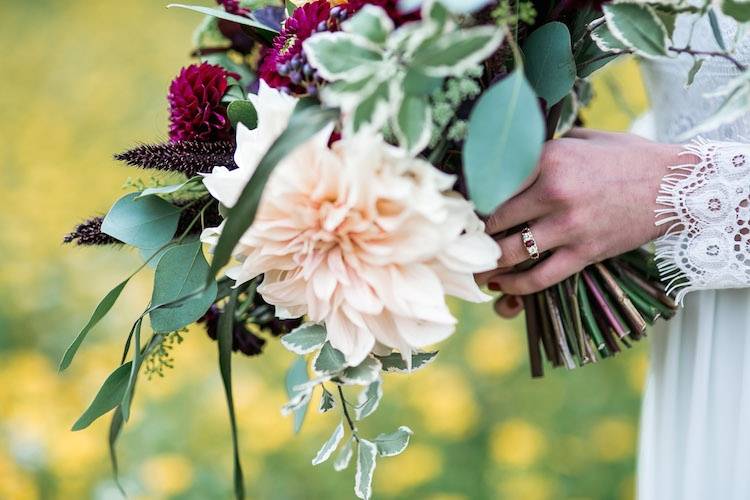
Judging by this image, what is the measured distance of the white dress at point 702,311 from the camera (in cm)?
81

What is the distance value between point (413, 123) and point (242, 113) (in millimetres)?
276

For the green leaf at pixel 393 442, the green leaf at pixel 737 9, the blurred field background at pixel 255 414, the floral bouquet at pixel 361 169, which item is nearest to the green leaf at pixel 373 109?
the floral bouquet at pixel 361 169

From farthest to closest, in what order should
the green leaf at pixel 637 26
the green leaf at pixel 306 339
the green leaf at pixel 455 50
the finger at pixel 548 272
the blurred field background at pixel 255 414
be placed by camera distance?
1. the blurred field background at pixel 255 414
2. the finger at pixel 548 272
3. the green leaf at pixel 306 339
4. the green leaf at pixel 637 26
5. the green leaf at pixel 455 50

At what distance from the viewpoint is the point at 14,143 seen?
311 centimetres

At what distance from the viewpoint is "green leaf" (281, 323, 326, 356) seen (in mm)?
714

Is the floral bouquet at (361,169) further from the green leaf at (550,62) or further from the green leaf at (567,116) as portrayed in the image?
the green leaf at (567,116)

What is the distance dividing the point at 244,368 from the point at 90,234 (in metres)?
1.32

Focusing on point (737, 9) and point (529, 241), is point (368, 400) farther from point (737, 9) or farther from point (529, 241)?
point (737, 9)

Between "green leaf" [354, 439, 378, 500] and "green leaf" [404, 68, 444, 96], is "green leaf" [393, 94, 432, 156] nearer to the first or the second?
"green leaf" [404, 68, 444, 96]

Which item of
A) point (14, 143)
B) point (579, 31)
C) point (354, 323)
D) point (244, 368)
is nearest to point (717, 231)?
point (579, 31)

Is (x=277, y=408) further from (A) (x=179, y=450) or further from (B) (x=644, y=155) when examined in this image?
(B) (x=644, y=155)

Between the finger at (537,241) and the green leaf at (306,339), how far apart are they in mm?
212

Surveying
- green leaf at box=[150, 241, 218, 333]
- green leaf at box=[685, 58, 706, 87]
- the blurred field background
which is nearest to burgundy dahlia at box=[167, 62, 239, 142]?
green leaf at box=[150, 241, 218, 333]

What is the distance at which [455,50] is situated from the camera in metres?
0.51
